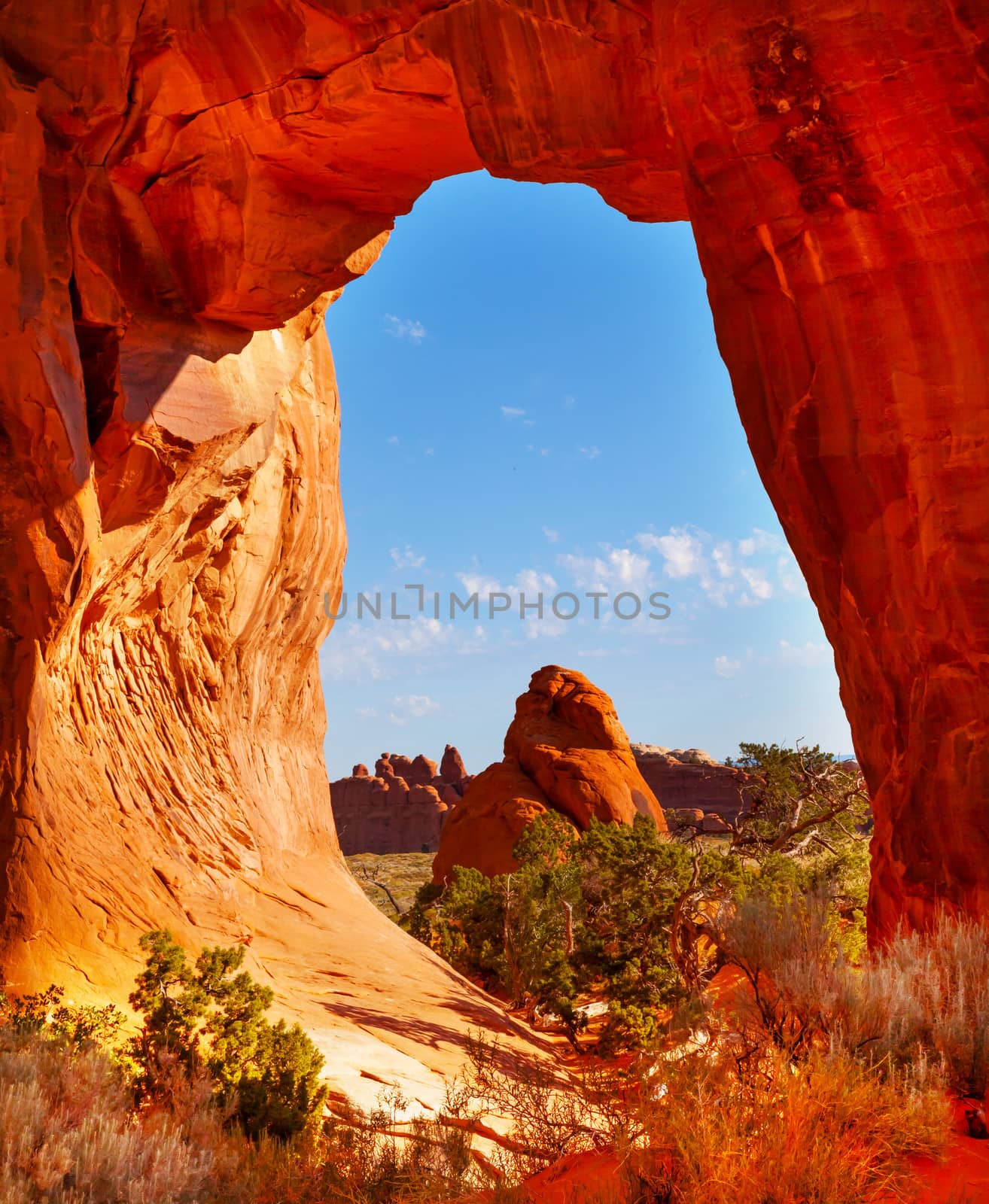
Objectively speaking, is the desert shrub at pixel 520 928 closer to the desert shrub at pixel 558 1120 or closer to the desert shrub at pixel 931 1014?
the desert shrub at pixel 558 1120

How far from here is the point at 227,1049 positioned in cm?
637

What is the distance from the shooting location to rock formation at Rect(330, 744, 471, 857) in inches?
2613

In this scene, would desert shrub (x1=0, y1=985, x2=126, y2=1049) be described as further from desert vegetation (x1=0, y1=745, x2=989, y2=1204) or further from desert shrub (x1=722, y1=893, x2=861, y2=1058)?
desert shrub (x1=722, y1=893, x2=861, y2=1058)

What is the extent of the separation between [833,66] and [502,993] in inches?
527

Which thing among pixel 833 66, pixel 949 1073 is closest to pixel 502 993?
pixel 949 1073

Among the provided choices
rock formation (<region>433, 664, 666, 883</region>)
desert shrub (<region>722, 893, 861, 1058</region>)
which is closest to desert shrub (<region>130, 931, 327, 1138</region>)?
desert shrub (<region>722, 893, 861, 1058</region>)

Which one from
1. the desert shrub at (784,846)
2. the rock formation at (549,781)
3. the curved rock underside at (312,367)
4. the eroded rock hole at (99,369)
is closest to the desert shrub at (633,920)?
the desert shrub at (784,846)

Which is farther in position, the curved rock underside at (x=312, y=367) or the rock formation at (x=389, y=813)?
the rock formation at (x=389, y=813)

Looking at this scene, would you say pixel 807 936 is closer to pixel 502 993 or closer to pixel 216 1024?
pixel 216 1024

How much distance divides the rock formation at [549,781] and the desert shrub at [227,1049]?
15.9m

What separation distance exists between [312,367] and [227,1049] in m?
10.6

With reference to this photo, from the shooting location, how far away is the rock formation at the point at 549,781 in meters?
24.1

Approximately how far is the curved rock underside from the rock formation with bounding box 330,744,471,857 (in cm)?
5275

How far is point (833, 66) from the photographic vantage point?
6.18 m
